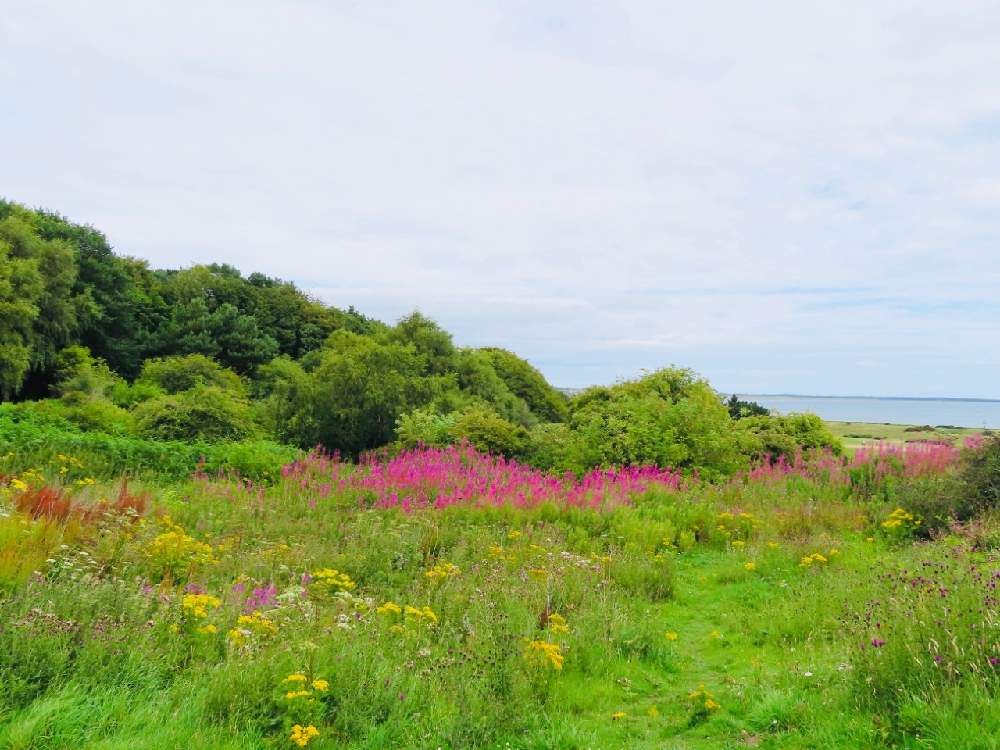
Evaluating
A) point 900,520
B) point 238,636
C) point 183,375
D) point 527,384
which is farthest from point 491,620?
point 527,384

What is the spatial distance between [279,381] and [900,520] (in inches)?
622

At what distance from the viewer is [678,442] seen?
564 inches

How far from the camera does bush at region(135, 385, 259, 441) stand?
16000 mm

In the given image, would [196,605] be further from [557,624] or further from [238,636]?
[557,624]

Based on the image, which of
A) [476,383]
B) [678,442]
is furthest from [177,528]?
[476,383]

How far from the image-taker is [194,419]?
646 inches

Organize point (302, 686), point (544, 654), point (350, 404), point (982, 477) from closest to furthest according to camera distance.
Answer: point (302, 686) < point (544, 654) < point (982, 477) < point (350, 404)

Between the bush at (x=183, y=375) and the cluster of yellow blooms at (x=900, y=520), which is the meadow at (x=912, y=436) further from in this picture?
the bush at (x=183, y=375)

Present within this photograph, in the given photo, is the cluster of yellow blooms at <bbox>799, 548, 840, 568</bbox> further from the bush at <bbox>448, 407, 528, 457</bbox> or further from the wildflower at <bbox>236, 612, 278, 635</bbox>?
the bush at <bbox>448, 407, 528, 457</bbox>

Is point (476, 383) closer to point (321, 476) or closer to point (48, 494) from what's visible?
point (321, 476)

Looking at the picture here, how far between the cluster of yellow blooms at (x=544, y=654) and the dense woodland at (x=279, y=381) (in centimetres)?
906

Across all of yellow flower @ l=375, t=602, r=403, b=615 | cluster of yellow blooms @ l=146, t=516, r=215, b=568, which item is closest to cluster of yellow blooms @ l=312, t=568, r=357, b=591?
yellow flower @ l=375, t=602, r=403, b=615

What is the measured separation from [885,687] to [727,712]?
102cm

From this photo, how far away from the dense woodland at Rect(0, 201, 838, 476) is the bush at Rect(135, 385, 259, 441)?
44mm
